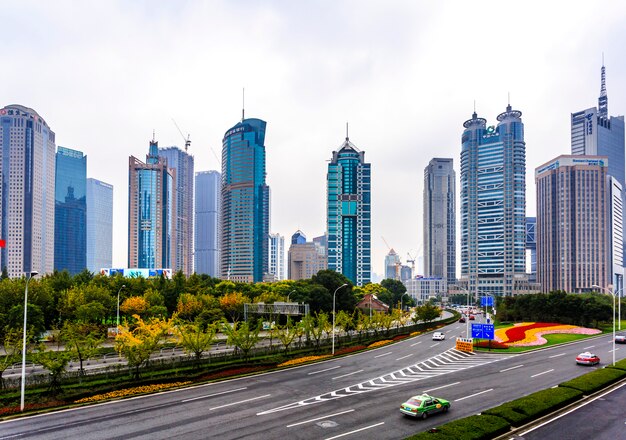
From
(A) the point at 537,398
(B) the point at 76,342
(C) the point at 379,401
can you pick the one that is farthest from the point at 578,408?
(B) the point at 76,342

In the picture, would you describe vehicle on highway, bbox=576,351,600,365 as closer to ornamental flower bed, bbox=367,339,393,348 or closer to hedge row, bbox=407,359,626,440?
hedge row, bbox=407,359,626,440

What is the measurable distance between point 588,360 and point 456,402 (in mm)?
25348

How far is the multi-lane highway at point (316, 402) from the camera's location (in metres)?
27.0

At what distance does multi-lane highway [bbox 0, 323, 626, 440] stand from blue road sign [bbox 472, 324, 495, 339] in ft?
22.4

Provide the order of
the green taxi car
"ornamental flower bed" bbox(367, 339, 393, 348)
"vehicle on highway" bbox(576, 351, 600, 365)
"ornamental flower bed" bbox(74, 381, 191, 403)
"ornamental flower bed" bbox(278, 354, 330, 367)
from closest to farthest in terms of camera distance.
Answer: the green taxi car → "ornamental flower bed" bbox(74, 381, 191, 403) → "vehicle on highway" bbox(576, 351, 600, 365) → "ornamental flower bed" bbox(278, 354, 330, 367) → "ornamental flower bed" bbox(367, 339, 393, 348)

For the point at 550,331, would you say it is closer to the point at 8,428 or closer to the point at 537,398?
the point at 537,398

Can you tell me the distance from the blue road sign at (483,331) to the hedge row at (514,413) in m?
22.6

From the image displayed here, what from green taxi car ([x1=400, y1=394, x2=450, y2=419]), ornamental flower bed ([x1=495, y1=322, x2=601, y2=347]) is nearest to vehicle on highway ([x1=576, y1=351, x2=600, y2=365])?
ornamental flower bed ([x1=495, y1=322, x2=601, y2=347])

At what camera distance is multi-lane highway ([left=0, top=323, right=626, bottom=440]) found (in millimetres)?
26984

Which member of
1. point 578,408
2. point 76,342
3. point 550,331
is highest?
point 76,342

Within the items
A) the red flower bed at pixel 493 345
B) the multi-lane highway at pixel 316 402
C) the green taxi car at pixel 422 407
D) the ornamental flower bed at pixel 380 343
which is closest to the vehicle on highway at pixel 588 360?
the multi-lane highway at pixel 316 402

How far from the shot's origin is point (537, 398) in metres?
31.0

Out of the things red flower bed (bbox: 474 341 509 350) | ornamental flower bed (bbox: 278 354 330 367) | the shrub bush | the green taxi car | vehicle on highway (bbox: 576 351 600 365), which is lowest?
red flower bed (bbox: 474 341 509 350)

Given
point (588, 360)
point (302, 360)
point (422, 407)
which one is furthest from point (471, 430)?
point (588, 360)
